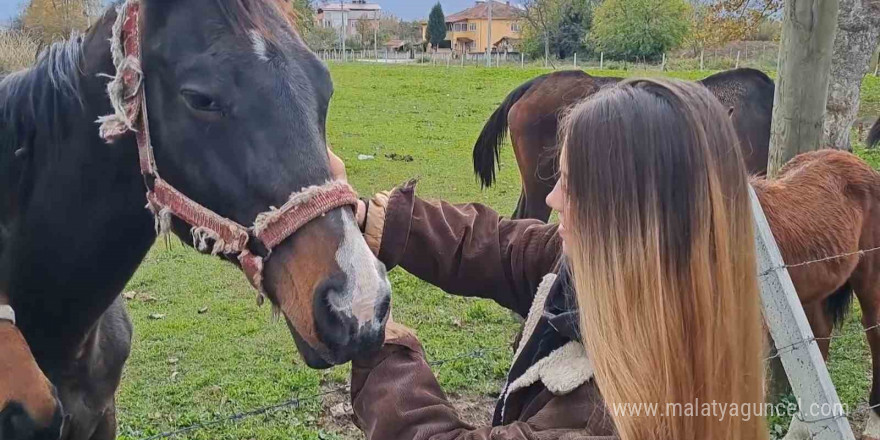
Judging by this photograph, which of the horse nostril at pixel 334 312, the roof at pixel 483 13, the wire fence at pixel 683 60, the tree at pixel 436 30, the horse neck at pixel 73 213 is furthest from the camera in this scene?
the roof at pixel 483 13

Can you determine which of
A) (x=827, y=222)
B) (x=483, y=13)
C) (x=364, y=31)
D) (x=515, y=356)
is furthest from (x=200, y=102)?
(x=483, y=13)

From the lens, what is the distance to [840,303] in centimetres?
355

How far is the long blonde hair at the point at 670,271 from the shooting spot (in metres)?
1.21

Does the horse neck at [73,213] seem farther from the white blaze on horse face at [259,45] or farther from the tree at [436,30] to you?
the tree at [436,30]

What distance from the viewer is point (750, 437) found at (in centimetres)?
127

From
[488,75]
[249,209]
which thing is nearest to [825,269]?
[249,209]

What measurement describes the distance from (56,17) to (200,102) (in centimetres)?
155

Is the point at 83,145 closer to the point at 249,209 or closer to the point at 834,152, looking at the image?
the point at 249,209

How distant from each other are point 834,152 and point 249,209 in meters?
2.92

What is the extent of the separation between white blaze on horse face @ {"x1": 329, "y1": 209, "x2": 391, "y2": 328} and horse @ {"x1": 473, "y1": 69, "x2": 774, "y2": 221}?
4211mm

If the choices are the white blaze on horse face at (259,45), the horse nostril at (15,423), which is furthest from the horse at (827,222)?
the horse nostril at (15,423)

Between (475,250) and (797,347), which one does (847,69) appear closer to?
(797,347)

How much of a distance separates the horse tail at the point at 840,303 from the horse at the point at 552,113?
82.4 inches

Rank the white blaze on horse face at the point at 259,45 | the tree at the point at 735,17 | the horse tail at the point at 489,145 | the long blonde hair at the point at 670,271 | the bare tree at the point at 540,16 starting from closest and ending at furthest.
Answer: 1. the long blonde hair at the point at 670,271
2. the white blaze on horse face at the point at 259,45
3. the horse tail at the point at 489,145
4. the tree at the point at 735,17
5. the bare tree at the point at 540,16
